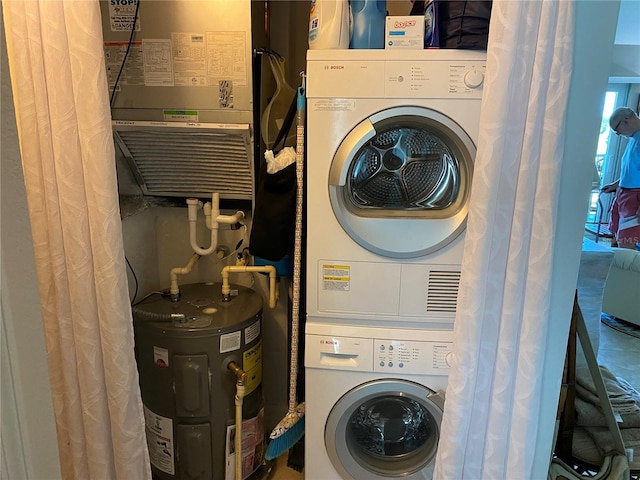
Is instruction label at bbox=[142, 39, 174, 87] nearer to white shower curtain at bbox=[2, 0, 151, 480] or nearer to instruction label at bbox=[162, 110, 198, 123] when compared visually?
instruction label at bbox=[162, 110, 198, 123]

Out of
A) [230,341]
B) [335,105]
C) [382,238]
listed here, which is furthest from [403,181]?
[230,341]

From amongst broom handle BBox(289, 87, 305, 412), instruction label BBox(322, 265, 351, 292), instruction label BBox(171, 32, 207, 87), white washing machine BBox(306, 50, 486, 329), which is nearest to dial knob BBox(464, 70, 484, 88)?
white washing machine BBox(306, 50, 486, 329)

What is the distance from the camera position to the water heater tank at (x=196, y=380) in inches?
64.9

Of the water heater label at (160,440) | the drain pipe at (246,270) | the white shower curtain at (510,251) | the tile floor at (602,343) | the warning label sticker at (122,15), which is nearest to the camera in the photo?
the white shower curtain at (510,251)

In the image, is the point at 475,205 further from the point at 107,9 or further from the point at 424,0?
the point at 107,9

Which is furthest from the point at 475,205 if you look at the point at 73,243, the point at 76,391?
the point at 76,391

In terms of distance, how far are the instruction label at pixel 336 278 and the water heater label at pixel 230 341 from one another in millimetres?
368

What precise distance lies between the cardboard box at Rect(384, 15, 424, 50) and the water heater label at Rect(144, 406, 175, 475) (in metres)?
1.45

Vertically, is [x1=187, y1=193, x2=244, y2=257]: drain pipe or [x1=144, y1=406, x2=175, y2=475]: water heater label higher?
[x1=187, y1=193, x2=244, y2=257]: drain pipe

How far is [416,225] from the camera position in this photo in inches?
58.1

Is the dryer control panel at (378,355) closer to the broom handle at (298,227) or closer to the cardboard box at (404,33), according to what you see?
the broom handle at (298,227)

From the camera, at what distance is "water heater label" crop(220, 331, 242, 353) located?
1658 mm

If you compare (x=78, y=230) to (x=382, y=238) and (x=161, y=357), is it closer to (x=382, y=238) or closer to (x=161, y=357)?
(x=161, y=357)

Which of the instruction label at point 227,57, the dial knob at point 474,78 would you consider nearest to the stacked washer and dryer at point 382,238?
the dial knob at point 474,78
